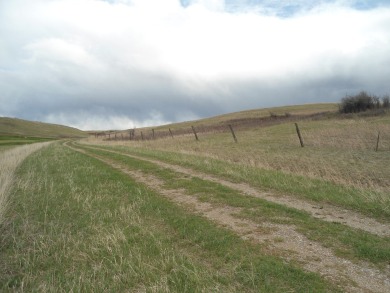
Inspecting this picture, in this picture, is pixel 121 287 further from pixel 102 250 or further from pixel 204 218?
pixel 204 218

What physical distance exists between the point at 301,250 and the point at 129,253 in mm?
3318

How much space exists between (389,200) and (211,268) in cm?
648

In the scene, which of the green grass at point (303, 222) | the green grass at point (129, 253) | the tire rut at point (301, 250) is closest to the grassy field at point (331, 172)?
the green grass at point (303, 222)

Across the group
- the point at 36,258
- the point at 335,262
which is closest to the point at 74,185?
the point at 36,258

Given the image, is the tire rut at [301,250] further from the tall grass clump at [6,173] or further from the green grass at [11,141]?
the green grass at [11,141]

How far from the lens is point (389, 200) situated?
930 cm

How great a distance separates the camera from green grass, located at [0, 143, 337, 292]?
A: 5176mm

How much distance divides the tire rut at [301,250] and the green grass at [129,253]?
0.99ft

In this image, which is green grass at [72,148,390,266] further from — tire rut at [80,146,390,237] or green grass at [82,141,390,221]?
green grass at [82,141,390,221]

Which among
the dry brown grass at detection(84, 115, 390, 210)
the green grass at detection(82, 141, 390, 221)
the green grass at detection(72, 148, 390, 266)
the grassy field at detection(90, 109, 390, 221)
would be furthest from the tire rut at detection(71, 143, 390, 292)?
the dry brown grass at detection(84, 115, 390, 210)

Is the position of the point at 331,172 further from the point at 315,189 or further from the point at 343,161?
the point at 315,189

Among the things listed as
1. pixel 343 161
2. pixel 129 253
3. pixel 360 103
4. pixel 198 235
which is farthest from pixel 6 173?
pixel 360 103

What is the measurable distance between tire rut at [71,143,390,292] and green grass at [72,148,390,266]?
0.90 feet

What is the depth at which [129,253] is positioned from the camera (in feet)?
20.6
